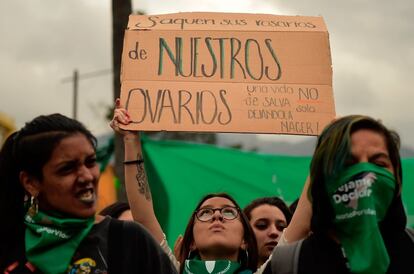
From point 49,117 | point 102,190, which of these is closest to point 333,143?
point 49,117

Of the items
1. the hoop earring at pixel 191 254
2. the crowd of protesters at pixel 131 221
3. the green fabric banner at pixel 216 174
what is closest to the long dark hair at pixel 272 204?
the hoop earring at pixel 191 254

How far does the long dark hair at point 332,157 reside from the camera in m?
2.53

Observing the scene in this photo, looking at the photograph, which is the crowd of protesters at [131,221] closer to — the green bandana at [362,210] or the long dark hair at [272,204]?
the green bandana at [362,210]

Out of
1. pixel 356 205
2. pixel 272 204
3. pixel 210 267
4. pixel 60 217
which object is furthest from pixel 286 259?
pixel 272 204

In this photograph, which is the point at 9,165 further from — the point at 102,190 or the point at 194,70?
the point at 102,190

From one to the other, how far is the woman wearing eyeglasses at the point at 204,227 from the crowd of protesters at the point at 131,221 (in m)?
0.74


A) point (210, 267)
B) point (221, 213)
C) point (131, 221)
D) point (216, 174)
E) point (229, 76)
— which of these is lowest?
point (210, 267)

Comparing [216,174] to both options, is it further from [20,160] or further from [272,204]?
[20,160]

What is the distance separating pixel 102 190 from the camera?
996 centimetres

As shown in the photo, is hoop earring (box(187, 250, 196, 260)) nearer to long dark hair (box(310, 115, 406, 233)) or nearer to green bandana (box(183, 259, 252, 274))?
green bandana (box(183, 259, 252, 274))

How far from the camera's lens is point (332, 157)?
8.29 feet

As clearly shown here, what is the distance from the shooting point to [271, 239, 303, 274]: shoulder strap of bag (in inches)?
102

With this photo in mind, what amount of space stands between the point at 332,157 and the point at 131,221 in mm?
648

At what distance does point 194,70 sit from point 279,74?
387mm
